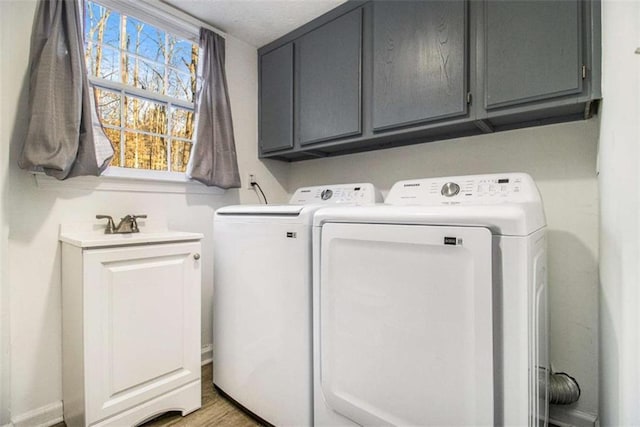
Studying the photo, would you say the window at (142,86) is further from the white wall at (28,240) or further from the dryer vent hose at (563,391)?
the dryer vent hose at (563,391)

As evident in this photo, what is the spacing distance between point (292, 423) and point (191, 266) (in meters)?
0.92

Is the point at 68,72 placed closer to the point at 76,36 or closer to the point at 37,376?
the point at 76,36

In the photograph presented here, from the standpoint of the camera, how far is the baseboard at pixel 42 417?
4.85 ft

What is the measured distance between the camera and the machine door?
0.92 m

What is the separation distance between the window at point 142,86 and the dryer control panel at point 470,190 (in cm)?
153

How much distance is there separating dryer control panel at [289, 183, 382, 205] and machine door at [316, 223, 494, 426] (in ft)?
2.70

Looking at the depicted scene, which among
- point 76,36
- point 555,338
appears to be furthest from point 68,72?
point 555,338

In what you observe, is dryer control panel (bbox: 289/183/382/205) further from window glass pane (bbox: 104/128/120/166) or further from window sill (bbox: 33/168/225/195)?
window glass pane (bbox: 104/128/120/166)

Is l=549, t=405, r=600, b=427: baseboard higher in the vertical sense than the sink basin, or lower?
lower

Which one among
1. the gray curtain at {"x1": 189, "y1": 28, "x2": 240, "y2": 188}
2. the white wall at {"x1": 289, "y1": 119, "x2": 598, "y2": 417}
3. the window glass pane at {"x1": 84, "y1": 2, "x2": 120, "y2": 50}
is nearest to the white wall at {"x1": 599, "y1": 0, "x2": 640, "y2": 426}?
the white wall at {"x1": 289, "y1": 119, "x2": 598, "y2": 417}

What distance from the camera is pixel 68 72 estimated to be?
152cm

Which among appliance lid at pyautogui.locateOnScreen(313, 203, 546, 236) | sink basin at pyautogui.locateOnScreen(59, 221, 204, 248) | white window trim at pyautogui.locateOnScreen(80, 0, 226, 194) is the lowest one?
sink basin at pyautogui.locateOnScreen(59, 221, 204, 248)

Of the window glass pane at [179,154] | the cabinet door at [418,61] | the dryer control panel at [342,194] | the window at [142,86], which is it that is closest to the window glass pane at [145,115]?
the window at [142,86]

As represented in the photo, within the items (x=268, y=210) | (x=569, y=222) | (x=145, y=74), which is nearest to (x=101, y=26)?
(x=145, y=74)
